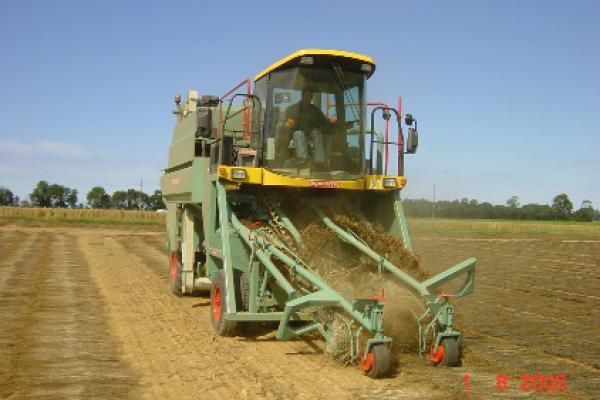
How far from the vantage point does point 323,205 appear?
8.22 meters

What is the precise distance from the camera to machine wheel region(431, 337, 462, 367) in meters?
5.88

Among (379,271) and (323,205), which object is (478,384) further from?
(323,205)

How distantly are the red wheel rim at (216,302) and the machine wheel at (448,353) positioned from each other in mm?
2773

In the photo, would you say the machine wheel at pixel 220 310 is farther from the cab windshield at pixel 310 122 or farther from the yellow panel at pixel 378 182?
the yellow panel at pixel 378 182

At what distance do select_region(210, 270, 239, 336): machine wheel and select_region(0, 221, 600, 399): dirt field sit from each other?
0.48 ft

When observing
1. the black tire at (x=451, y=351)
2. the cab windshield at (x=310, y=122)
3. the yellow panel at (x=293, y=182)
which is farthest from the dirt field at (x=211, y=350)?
the cab windshield at (x=310, y=122)

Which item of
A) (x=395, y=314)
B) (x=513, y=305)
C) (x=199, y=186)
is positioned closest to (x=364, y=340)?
(x=395, y=314)

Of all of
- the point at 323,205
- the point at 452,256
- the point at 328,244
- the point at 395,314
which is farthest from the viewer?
the point at 452,256

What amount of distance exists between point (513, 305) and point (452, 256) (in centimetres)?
1054

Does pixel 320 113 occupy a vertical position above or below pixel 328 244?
above

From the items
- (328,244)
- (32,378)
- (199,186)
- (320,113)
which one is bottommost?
(32,378)

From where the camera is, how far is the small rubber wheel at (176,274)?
1055cm

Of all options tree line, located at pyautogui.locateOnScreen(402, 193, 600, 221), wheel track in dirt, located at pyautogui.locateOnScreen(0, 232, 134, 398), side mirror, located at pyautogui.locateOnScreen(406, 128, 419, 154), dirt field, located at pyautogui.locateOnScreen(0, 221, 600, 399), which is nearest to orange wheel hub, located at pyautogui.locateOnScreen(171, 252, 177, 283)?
dirt field, located at pyautogui.locateOnScreen(0, 221, 600, 399)
